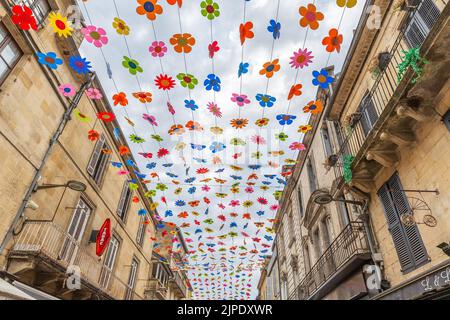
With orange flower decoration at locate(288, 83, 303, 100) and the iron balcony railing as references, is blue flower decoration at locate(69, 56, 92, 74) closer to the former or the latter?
orange flower decoration at locate(288, 83, 303, 100)

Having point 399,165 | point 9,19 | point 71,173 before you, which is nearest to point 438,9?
point 399,165

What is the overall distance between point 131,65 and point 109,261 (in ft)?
35.0

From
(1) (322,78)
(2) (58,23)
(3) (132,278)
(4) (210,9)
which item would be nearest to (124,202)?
(3) (132,278)

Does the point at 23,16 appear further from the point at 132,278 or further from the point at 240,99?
the point at 132,278

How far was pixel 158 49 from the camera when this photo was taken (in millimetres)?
7625

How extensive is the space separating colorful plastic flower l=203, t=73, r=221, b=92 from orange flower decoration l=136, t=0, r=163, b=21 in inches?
84.1

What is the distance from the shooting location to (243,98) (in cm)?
876

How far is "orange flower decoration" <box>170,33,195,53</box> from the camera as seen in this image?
23.8ft

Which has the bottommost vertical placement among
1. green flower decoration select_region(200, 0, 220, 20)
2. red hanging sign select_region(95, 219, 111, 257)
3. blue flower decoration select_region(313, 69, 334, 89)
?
red hanging sign select_region(95, 219, 111, 257)

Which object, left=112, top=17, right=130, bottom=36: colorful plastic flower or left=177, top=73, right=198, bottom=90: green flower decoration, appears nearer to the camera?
left=112, top=17, right=130, bottom=36: colorful plastic flower

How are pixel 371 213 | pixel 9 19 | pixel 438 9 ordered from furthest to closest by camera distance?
pixel 371 213 → pixel 9 19 → pixel 438 9

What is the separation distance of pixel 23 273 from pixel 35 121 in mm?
4688

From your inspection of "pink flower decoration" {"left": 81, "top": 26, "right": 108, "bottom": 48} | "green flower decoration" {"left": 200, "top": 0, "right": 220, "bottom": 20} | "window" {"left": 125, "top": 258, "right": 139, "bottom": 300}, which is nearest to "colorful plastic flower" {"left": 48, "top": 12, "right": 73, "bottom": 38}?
"pink flower decoration" {"left": 81, "top": 26, "right": 108, "bottom": 48}

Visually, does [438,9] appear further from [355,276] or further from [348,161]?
[355,276]
